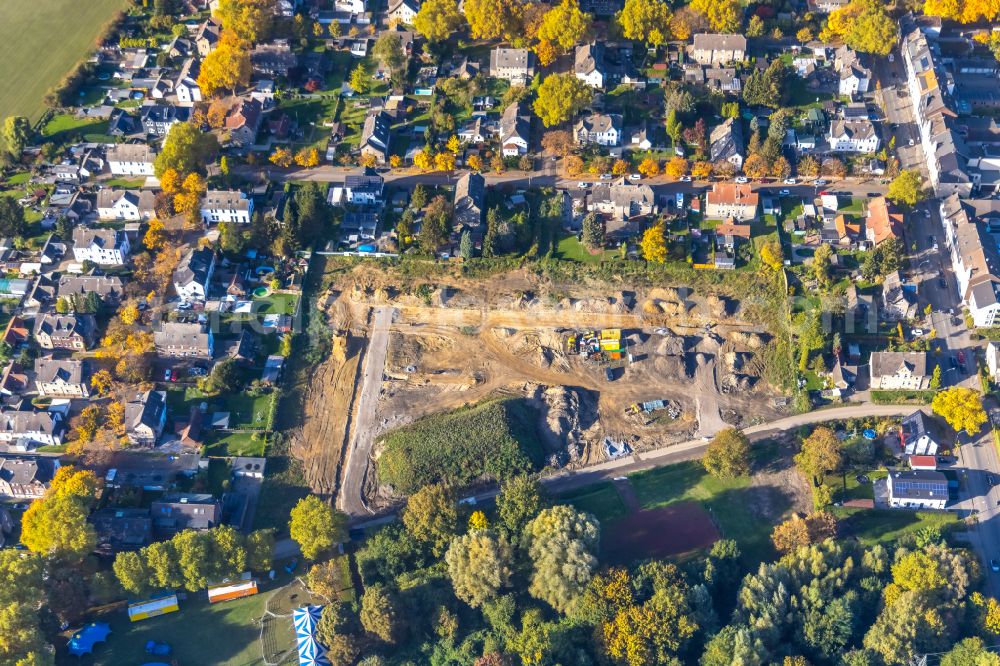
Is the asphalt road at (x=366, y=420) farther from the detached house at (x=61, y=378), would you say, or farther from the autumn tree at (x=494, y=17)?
the autumn tree at (x=494, y=17)

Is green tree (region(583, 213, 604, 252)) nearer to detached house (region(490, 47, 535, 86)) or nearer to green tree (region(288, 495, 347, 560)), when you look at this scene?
detached house (region(490, 47, 535, 86))

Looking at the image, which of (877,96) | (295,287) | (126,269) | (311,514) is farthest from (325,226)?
(877,96)

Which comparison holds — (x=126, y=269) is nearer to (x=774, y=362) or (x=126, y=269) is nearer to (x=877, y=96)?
(x=774, y=362)

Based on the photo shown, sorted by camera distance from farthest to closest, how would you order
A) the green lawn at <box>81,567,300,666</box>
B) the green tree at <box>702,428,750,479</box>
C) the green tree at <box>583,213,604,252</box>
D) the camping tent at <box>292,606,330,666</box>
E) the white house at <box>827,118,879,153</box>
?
the white house at <box>827,118,879,153</box> < the green tree at <box>583,213,604,252</box> < the green tree at <box>702,428,750,479</box> < the green lawn at <box>81,567,300,666</box> < the camping tent at <box>292,606,330,666</box>

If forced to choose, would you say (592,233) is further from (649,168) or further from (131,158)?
(131,158)

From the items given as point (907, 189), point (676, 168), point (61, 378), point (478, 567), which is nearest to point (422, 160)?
point (676, 168)

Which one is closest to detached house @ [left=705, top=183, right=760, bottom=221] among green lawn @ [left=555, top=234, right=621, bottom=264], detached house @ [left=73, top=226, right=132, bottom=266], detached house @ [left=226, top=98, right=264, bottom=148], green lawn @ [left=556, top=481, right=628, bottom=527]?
green lawn @ [left=555, top=234, right=621, bottom=264]

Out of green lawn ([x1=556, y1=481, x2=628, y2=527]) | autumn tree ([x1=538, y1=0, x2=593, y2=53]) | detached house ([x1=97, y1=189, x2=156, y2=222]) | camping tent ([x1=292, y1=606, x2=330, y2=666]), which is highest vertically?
autumn tree ([x1=538, y1=0, x2=593, y2=53])
